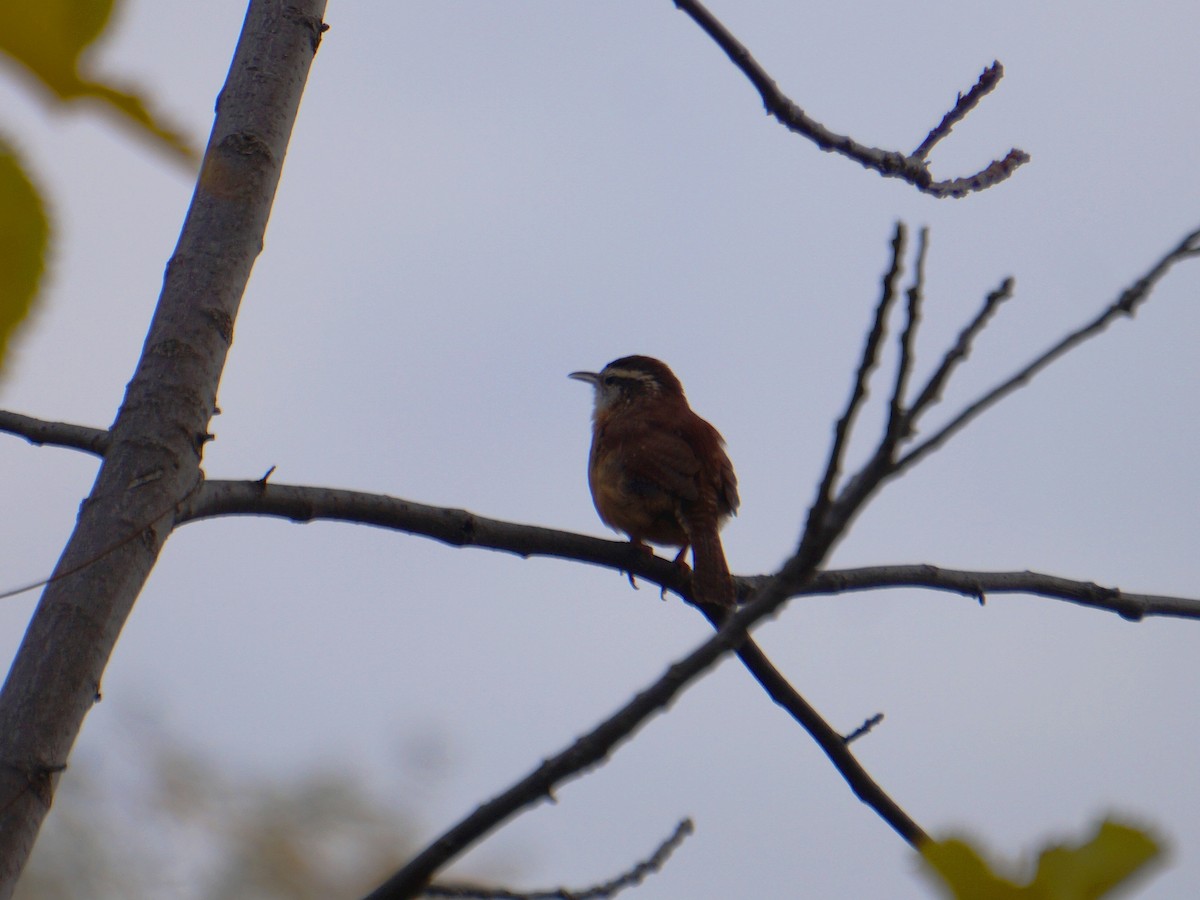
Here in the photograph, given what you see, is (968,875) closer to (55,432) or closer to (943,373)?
(943,373)

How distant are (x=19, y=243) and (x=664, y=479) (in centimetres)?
485

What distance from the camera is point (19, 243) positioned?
1.94ft

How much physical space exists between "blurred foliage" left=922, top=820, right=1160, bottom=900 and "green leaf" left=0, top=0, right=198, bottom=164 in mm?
588

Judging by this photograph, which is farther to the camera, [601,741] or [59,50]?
[601,741]

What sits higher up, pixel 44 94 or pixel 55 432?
pixel 55 432

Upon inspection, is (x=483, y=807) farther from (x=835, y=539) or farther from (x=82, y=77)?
(x=82, y=77)

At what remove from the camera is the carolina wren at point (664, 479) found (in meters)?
5.32

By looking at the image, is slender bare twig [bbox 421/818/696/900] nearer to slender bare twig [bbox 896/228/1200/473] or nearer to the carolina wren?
slender bare twig [bbox 896/228/1200/473]

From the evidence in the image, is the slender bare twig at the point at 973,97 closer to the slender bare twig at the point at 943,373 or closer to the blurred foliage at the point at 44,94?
the slender bare twig at the point at 943,373

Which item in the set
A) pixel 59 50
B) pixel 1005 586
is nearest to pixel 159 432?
pixel 59 50

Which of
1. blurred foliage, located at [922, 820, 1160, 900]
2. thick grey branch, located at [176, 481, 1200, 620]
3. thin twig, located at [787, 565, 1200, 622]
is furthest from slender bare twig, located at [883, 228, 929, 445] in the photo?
thin twig, located at [787, 565, 1200, 622]

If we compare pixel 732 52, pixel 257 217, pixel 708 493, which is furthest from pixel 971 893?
pixel 708 493

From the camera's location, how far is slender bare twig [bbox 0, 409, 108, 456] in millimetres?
2445

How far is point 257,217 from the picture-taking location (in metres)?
2.27
